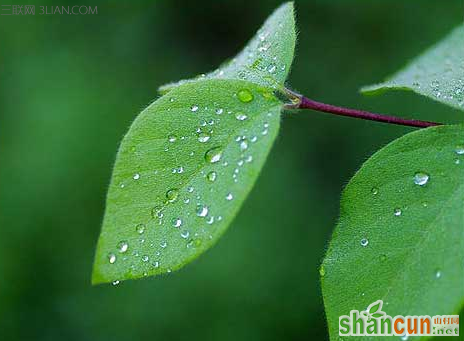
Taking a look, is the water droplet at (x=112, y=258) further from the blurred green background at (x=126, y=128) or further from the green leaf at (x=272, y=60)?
the blurred green background at (x=126, y=128)

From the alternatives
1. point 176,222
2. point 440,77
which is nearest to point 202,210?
point 176,222

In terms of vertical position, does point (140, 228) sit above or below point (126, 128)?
above

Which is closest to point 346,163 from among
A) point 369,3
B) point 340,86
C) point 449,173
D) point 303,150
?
point 303,150

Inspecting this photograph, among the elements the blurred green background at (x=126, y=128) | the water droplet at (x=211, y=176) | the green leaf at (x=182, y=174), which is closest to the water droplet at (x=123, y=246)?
the green leaf at (x=182, y=174)

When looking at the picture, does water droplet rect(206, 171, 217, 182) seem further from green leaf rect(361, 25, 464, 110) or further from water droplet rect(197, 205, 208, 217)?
green leaf rect(361, 25, 464, 110)

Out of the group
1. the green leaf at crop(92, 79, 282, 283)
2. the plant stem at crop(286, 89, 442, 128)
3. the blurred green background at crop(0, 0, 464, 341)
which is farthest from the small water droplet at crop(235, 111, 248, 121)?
the blurred green background at crop(0, 0, 464, 341)

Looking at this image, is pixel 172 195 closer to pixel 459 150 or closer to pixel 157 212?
pixel 157 212
